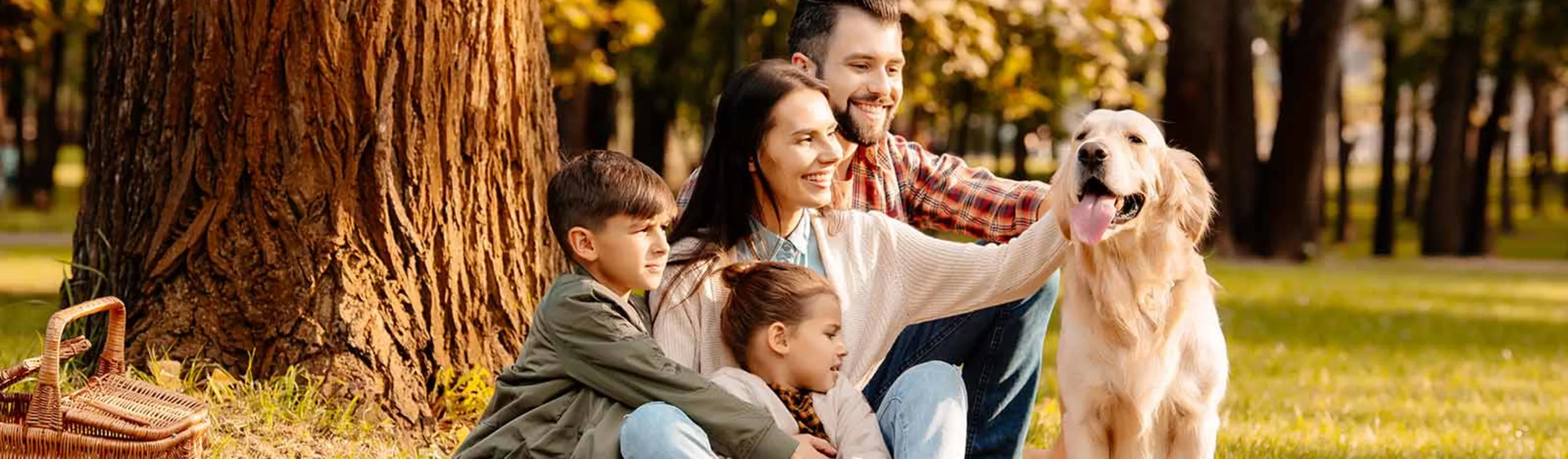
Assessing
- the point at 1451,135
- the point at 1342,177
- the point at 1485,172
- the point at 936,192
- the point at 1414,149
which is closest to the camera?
the point at 936,192

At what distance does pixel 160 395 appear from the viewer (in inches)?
164

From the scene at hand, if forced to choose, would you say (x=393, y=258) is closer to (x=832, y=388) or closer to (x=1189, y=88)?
(x=832, y=388)

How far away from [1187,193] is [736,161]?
1051 mm

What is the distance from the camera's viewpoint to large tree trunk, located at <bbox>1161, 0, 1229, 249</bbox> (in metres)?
19.2

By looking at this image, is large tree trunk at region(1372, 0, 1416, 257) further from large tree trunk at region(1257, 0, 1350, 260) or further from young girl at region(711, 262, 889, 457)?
young girl at region(711, 262, 889, 457)

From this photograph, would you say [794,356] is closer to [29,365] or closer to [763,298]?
[763,298]

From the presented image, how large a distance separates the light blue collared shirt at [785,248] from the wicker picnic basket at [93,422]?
4.33ft

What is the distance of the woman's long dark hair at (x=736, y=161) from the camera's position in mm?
4059

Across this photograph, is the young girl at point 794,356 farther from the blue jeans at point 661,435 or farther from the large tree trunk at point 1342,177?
the large tree trunk at point 1342,177

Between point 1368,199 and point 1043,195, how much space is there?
2163 inches

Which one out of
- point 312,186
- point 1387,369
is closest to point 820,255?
point 312,186

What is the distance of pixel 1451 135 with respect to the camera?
27.0 metres

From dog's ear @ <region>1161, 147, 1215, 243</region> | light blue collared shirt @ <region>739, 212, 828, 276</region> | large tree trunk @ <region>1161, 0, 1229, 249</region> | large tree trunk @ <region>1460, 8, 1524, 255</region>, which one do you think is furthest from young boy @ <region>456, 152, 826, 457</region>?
large tree trunk @ <region>1460, 8, 1524, 255</region>

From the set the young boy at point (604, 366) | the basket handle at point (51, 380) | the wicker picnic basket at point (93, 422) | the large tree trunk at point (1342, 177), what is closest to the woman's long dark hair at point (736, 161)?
the young boy at point (604, 366)
